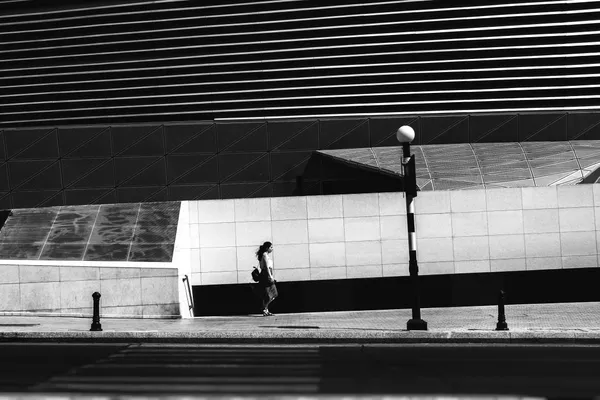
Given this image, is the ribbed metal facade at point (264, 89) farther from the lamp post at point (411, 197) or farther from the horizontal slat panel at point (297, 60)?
the lamp post at point (411, 197)

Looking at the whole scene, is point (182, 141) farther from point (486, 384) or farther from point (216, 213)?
point (486, 384)

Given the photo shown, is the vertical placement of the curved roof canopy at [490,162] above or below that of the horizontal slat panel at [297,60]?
below

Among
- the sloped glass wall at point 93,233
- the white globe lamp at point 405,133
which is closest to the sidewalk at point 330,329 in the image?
the sloped glass wall at point 93,233

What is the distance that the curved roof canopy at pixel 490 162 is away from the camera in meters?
23.7

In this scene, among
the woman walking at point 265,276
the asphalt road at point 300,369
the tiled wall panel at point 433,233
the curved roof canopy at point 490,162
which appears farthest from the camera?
the curved roof canopy at point 490,162

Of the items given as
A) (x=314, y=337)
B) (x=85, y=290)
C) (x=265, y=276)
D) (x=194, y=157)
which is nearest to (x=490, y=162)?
(x=265, y=276)

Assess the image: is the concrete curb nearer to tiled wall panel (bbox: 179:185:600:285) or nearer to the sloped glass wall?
the sloped glass wall

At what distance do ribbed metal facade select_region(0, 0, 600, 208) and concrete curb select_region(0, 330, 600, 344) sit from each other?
11.0 meters

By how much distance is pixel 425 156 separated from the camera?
26219 millimetres

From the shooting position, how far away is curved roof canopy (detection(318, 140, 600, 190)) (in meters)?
23.7

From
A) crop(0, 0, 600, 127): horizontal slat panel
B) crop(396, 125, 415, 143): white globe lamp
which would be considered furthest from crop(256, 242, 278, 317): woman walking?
crop(0, 0, 600, 127): horizontal slat panel

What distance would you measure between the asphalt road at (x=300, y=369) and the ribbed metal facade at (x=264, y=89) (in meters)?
12.8

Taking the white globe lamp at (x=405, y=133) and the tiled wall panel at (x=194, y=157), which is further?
the tiled wall panel at (x=194, y=157)

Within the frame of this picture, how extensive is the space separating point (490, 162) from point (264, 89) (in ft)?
25.8
